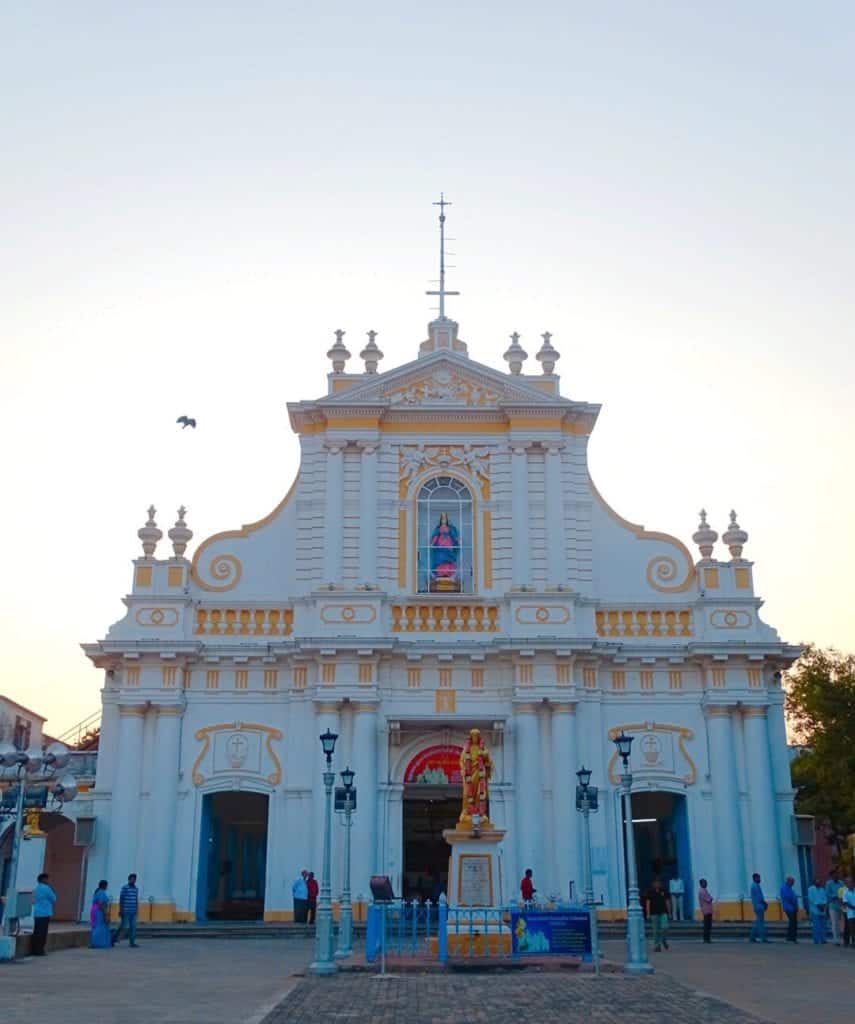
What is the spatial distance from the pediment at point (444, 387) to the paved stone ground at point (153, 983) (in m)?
14.5

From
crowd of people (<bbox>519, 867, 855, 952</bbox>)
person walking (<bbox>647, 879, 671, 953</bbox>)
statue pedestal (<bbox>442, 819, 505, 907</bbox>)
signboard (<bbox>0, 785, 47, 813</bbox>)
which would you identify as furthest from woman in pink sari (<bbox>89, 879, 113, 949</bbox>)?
person walking (<bbox>647, 879, 671, 953</bbox>)

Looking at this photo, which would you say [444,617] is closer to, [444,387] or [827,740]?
[444,387]

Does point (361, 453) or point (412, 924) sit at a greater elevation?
point (361, 453)

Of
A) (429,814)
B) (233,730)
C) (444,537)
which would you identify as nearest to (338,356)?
(444,537)

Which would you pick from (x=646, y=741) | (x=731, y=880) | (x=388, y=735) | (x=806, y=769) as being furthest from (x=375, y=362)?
(x=806, y=769)

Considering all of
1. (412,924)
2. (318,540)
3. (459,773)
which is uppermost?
(318,540)

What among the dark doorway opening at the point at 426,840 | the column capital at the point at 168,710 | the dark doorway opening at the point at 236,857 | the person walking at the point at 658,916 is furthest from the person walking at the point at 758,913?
the column capital at the point at 168,710

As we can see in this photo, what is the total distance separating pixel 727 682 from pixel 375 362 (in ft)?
42.0

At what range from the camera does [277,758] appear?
1164 inches

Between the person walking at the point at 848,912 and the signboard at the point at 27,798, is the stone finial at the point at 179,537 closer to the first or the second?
the signboard at the point at 27,798

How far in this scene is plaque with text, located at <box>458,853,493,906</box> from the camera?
21.4 meters

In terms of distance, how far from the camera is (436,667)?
29969 millimetres

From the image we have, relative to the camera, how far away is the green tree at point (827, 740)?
3894 cm

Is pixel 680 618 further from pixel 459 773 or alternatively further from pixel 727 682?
pixel 459 773
